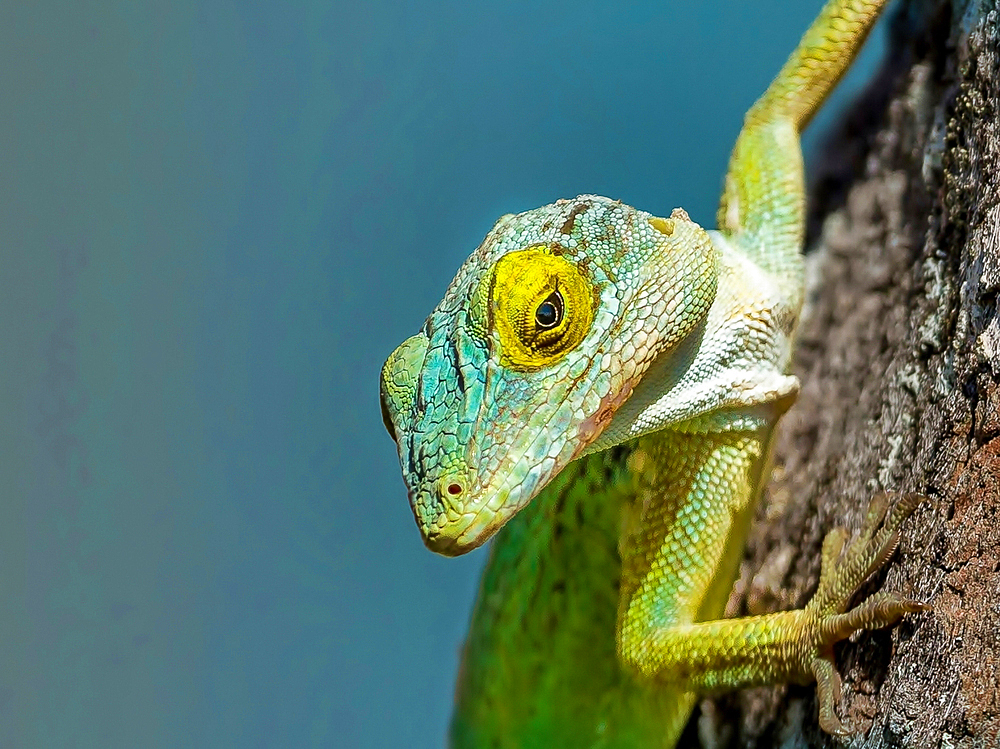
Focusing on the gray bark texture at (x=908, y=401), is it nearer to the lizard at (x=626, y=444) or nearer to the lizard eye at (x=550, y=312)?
the lizard at (x=626, y=444)

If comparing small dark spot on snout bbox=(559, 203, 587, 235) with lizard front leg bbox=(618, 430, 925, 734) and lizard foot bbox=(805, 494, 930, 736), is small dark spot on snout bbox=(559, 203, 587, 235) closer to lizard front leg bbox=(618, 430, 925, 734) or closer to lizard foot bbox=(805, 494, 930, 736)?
lizard front leg bbox=(618, 430, 925, 734)

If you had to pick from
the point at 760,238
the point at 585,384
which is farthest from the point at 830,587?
the point at 760,238

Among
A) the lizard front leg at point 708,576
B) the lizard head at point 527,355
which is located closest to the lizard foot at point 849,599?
the lizard front leg at point 708,576

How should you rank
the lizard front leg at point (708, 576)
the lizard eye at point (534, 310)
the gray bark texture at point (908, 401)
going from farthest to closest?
the lizard front leg at point (708, 576) → the lizard eye at point (534, 310) → the gray bark texture at point (908, 401)

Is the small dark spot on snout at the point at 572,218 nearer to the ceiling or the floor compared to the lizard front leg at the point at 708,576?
nearer to the ceiling

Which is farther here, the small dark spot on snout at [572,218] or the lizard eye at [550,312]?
the small dark spot on snout at [572,218]

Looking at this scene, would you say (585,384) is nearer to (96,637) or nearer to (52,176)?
(52,176)

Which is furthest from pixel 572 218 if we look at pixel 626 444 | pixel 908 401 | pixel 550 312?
pixel 908 401

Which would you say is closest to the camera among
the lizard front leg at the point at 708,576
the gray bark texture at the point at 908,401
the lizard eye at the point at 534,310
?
the gray bark texture at the point at 908,401

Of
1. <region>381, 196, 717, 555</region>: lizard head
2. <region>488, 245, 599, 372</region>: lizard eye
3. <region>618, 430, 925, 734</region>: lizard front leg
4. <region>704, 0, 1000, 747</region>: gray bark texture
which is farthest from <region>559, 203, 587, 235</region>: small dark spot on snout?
<region>704, 0, 1000, 747</region>: gray bark texture
